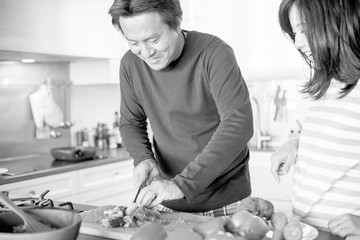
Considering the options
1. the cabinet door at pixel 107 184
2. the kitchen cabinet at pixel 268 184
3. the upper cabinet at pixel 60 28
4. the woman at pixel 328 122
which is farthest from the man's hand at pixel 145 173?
the kitchen cabinet at pixel 268 184

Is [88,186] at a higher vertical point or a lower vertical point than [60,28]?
lower

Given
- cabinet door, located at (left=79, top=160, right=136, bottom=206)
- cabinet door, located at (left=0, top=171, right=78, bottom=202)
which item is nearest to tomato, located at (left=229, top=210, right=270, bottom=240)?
cabinet door, located at (left=0, top=171, right=78, bottom=202)

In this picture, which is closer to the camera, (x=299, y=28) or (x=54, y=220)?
(x=54, y=220)

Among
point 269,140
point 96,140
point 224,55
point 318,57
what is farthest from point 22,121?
point 318,57

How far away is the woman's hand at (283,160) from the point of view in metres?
1.42

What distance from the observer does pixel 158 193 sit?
4.50 ft

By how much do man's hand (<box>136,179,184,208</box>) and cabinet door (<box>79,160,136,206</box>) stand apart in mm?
1605

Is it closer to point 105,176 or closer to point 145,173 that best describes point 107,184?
point 105,176

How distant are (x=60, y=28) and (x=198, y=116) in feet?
5.45

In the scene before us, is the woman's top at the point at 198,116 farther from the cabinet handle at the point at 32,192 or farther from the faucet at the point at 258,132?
the faucet at the point at 258,132

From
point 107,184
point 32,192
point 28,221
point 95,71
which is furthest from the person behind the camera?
point 95,71

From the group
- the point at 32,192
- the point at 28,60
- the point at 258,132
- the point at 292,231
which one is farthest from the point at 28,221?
the point at 258,132

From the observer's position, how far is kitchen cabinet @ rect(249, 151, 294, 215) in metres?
3.15

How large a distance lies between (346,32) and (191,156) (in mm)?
712
